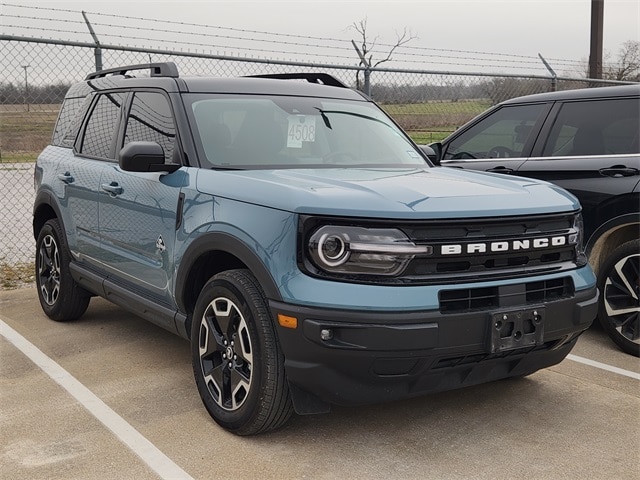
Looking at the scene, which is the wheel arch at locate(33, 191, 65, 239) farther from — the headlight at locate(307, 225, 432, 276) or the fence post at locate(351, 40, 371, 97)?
the fence post at locate(351, 40, 371, 97)

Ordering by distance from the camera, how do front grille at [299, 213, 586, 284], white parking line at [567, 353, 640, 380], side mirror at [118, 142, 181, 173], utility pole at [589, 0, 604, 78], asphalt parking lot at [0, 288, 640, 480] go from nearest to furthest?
front grille at [299, 213, 586, 284]
asphalt parking lot at [0, 288, 640, 480]
side mirror at [118, 142, 181, 173]
white parking line at [567, 353, 640, 380]
utility pole at [589, 0, 604, 78]

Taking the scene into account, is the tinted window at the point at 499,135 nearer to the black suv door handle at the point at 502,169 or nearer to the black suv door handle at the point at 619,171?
the black suv door handle at the point at 502,169

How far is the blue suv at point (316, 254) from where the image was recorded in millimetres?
3168

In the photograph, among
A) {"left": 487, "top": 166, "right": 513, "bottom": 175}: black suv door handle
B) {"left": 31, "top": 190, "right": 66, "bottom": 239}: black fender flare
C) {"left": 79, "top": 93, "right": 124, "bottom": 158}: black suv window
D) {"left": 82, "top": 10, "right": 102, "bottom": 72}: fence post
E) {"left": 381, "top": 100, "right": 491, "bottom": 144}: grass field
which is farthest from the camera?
{"left": 381, "top": 100, "right": 491, "bottom": 144}: grass field

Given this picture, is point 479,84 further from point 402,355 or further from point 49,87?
point 402,355

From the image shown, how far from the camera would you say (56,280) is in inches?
227

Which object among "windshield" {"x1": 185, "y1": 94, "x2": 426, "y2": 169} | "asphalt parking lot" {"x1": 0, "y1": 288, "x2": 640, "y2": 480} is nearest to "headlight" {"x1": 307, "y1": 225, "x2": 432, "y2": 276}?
"asphalt parking lot" {"x1": 0, "y1": 288, "x2": 640, "y2": 480}

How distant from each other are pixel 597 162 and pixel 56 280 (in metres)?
4.15

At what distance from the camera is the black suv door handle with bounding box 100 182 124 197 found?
182 inches

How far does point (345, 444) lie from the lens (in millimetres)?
3555

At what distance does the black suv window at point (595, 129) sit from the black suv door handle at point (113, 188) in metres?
3.16

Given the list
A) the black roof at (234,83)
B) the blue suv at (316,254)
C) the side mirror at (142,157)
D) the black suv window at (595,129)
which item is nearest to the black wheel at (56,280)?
the blue suv at (316,254)

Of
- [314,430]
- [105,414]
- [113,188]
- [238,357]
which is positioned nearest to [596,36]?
[113,188]

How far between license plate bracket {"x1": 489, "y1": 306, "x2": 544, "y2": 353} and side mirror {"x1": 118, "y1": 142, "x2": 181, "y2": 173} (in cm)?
201
